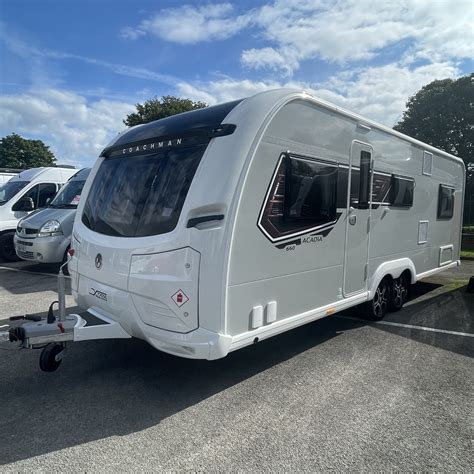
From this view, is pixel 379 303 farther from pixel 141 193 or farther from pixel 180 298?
pixel 141 193

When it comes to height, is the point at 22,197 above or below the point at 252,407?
above

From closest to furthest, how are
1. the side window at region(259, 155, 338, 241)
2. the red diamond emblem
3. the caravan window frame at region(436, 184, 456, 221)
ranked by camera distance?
the red diamond emblem, the side window at region(259, 155, 338, 241), the caravan window frame at region(436, 184, 456, 221)

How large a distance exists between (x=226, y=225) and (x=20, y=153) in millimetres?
54789

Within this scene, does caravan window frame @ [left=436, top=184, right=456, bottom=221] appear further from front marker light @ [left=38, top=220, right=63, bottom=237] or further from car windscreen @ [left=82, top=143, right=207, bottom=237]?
front marker light @ [left=38, top=220, right=63, bottom=237]

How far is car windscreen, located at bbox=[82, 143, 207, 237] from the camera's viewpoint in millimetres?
3527

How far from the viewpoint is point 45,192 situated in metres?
11.3

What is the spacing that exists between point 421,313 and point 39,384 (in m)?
5.51

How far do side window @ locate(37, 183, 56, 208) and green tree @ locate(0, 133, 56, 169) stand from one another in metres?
41.1

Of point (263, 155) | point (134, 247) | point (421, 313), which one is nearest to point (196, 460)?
point (134, 247)

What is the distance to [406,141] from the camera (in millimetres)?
6152

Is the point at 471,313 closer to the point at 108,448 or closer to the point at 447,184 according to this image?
the point at 447,184

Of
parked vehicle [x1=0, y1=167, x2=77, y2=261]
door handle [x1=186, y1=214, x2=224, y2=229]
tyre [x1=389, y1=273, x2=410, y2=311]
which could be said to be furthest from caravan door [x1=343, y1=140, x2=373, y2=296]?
parked vehicle [x1=0, y1=167, x2=77, y2=261]

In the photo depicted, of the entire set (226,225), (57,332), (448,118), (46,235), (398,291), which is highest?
(448,118)

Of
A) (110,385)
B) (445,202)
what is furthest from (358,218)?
(445,202)
